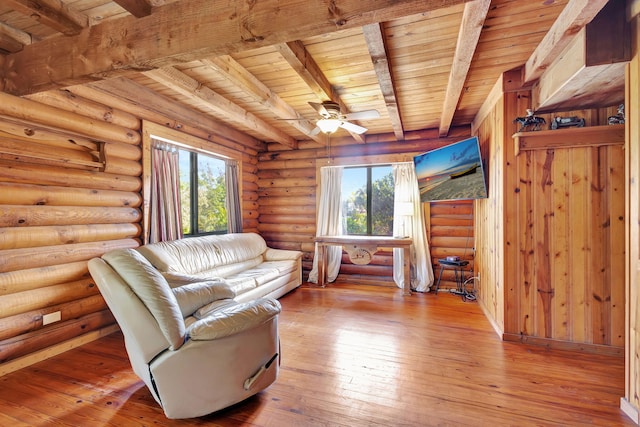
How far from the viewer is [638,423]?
180 centimetres

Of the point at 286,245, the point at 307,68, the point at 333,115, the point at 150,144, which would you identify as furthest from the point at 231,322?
the point at 286,245

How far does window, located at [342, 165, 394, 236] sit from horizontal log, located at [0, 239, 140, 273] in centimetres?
380

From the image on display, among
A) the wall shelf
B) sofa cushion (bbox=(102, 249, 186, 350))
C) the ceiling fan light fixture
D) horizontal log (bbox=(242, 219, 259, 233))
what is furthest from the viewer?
horizontal log (bbox=(242, 219, 259, 233))

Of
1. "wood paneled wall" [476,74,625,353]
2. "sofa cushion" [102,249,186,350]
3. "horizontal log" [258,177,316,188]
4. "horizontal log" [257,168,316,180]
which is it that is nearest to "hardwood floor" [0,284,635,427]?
"wood paneled wall" [476,74,625,353]

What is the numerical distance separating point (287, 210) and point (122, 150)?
10.3ft

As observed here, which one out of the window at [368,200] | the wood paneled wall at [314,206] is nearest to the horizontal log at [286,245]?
the wood paneled wall at [314,206]

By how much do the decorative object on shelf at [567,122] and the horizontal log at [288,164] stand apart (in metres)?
3.79

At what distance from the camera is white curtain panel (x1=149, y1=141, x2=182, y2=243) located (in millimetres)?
3682

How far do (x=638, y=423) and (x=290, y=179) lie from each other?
5.25 meters

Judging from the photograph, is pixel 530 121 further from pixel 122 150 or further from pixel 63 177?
pixel 63 177

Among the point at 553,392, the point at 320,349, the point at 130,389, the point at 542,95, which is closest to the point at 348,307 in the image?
the point at 320,349

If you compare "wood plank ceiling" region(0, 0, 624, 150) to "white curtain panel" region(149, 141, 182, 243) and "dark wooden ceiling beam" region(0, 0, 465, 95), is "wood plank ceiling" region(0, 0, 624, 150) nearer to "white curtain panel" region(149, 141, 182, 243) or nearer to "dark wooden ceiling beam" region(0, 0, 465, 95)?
"dark wooden ceiling beam" region(0, 0, 465, 95)

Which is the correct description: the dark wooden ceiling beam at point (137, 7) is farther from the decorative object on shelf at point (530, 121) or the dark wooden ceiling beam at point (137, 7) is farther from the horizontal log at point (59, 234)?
the decorative object on shelf at point (530, 121)

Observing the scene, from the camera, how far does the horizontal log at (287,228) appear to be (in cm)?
580
